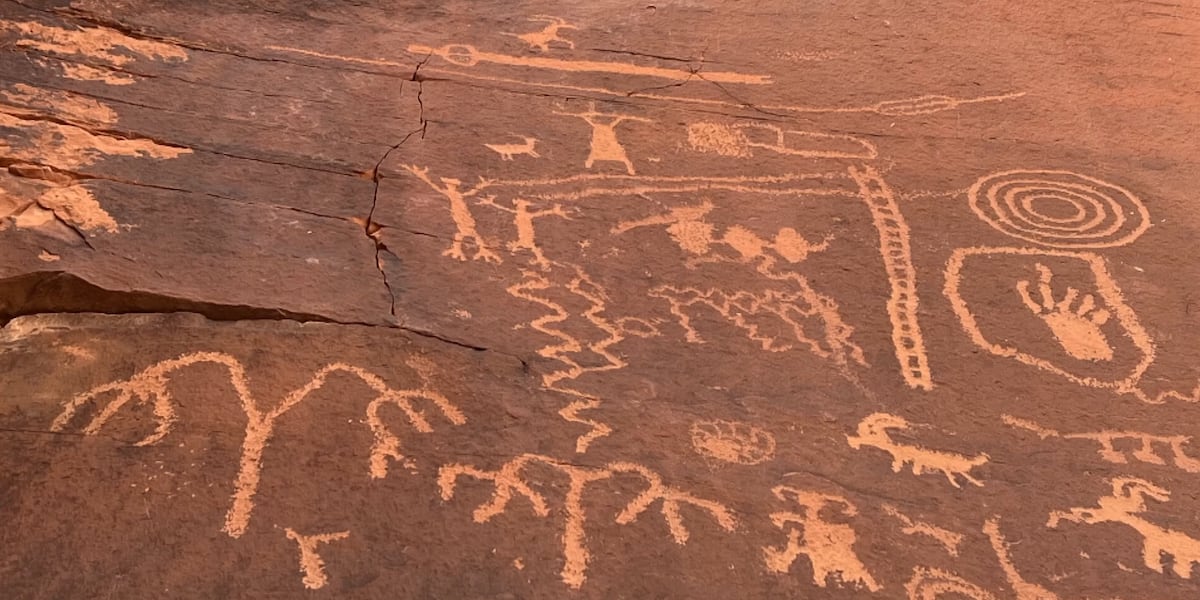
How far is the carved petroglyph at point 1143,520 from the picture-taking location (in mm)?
2250

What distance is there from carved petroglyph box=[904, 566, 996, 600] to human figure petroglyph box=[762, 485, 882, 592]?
8 centimetres

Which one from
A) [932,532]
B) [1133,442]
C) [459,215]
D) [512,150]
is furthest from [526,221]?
[1133,442]

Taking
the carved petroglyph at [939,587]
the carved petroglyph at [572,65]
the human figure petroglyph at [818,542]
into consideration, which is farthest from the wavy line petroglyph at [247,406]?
the carved petroglyph at [572,65]

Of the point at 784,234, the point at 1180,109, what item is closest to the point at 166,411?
the point at 784,234

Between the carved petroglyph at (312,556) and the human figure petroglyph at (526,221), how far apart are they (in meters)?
0.99

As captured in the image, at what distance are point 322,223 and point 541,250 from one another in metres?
0.60

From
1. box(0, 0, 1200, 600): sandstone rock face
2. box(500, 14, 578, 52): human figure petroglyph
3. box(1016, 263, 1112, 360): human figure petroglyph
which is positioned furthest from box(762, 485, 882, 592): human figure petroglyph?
box(500, 14, 578, 52): human figure petroglyph

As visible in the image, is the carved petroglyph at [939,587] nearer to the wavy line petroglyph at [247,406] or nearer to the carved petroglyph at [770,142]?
the wavy line petroglyph at [247,406]

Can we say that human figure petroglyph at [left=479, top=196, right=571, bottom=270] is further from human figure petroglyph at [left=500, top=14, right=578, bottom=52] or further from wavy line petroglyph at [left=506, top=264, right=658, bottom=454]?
human figure petroglyph at [left=500, top=14, right=578, bottom=52]

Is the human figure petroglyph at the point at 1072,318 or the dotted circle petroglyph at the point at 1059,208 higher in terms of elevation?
the dotted circle petroglyph at the point at 1059,208

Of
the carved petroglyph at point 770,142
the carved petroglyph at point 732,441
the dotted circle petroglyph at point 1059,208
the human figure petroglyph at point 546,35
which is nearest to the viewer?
the carved petroglyph at point 732,441

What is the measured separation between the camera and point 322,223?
2.88 meters

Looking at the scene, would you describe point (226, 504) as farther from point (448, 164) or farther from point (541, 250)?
point (448, 164)

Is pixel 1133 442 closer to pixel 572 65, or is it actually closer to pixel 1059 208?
pixel 1059 208
